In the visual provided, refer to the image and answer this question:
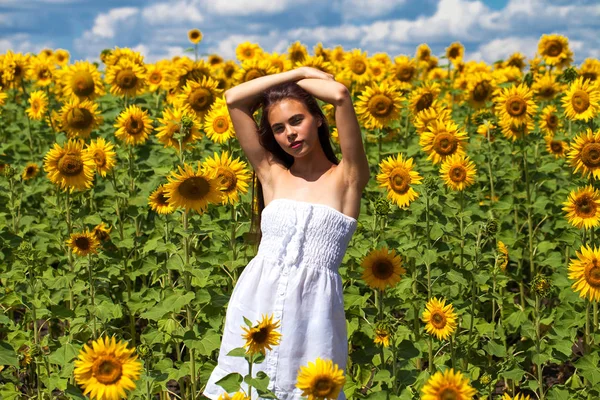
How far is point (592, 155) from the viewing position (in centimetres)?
532

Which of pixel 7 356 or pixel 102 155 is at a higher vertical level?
pixel 102 155

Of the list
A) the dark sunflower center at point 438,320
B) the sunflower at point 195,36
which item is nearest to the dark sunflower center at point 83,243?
the dark sunflower center at point 438,320

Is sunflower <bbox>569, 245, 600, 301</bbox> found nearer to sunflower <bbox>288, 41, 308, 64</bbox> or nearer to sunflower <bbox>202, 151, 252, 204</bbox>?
sunflower <bbox>202, 151, 252, 204</bbox>

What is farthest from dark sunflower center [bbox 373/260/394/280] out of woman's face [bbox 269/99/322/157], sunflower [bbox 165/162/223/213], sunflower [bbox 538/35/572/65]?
sunflower [bbox 538/35/572/65]

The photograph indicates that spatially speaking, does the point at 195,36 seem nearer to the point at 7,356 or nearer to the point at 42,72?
the point at 42,72

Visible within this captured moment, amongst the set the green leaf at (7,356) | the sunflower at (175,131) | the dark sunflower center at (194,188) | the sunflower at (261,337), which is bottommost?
the green leaf at (7,356)

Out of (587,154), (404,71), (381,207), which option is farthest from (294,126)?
(404,71)

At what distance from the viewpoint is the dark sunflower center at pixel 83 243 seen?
15.5 feet

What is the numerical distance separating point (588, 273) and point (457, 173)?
1.11 metres

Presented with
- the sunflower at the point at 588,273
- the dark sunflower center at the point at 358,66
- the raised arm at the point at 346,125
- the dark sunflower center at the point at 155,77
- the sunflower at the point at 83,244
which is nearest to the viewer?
the raised arm at the point at 346,125

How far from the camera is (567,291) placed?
520 cm

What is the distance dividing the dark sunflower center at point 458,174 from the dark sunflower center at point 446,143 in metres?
0.44

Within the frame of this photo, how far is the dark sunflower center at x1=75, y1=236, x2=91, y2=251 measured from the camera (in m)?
4.74

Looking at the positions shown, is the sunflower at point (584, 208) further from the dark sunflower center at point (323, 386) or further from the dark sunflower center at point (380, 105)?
the dark sunflower center at point (323, 386)
